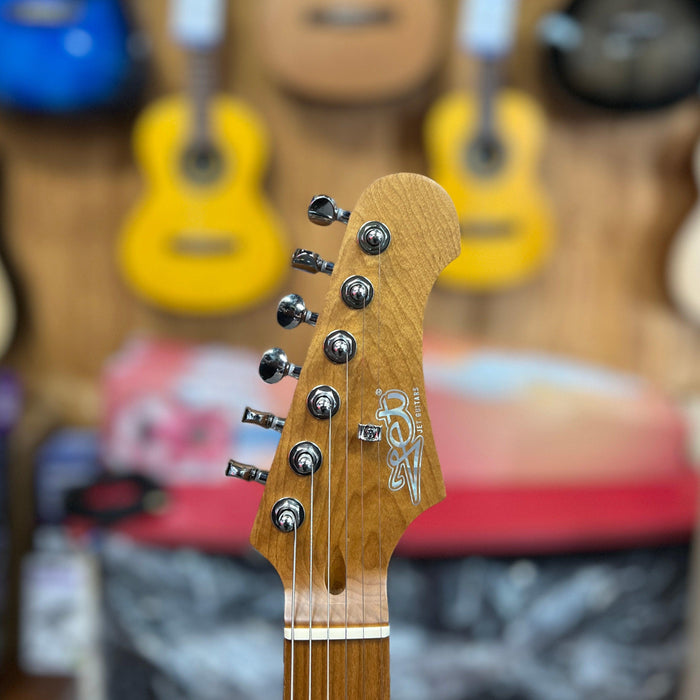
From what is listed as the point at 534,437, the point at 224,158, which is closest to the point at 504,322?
the point at 534,437

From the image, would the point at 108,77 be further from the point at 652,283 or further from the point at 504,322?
the point at 652,283

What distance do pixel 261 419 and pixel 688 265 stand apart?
1275 millimetres

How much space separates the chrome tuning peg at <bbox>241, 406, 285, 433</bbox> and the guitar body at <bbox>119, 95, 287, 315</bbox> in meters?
0.99

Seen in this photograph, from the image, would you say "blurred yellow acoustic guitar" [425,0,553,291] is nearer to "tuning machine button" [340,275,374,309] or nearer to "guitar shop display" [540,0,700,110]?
"guitar shop display" [540,0,700,110]

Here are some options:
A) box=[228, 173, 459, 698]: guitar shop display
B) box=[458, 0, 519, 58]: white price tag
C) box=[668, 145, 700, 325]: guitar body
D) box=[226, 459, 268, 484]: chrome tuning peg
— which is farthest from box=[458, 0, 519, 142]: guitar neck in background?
box=[226, 459, 268, 484]: chrome tuning peg

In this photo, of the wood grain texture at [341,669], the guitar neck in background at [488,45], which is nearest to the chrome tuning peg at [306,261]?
the wood grain texture at [341,669]

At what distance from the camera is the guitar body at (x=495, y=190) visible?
5.02 ft

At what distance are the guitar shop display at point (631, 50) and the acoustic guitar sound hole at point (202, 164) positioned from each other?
0.70m

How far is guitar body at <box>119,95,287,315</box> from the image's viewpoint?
154cm

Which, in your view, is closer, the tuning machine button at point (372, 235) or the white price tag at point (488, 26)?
the tuning machine button at point (372, 235)

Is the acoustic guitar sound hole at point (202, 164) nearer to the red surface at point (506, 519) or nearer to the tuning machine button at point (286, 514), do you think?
the red surface at point (506, 519)

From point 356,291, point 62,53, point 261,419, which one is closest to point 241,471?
point 261,419

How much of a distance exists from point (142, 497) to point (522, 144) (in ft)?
3.38

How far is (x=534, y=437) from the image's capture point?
5.22 feet
